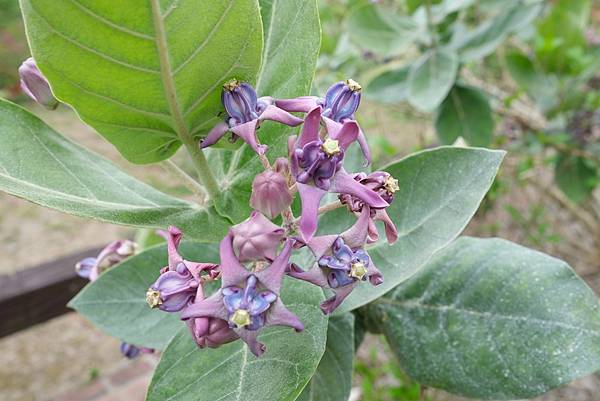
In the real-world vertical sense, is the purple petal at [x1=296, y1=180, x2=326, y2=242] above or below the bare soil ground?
above

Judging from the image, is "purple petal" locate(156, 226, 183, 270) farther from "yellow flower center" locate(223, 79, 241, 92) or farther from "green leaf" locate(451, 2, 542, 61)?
"green leaf" locate(451, 2, 542, 61)

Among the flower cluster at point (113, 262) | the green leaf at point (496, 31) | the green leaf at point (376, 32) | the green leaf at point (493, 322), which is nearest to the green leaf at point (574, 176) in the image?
the green leaf at point (496, 31)

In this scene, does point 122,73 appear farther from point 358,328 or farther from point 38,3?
point 358,328

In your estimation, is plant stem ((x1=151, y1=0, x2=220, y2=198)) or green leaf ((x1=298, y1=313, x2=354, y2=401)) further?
green leaf ((x1=298, y1=313, x2=354, y2=401))

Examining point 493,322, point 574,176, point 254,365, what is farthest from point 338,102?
point 574,176

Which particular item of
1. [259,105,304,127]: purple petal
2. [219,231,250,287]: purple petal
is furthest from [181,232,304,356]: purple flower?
[259,105,304,127]: purple petal

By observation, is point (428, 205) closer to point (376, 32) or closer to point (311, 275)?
Answer: point (311, 275)

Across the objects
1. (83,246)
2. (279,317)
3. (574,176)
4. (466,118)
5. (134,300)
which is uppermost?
(279,317)
